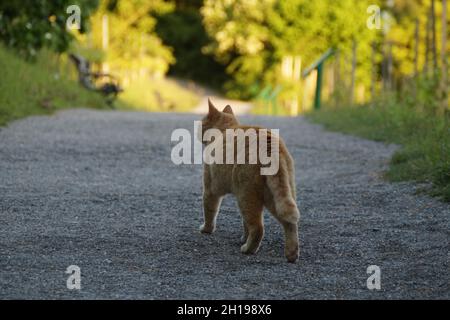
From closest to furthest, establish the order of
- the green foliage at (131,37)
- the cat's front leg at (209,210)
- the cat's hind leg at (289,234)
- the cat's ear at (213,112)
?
the cat's hind leg at (289,234) → the cat's front leg at (209,210) → the cat's ear at (213,112) → the green foliage at (131,37)

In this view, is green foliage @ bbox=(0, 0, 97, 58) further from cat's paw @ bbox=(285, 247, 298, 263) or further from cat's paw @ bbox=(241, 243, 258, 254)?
cat's paw @ bbox=(285, 247, 298, 263)

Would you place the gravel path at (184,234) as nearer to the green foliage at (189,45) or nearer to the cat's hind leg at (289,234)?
the cat's hind leg at (289,234)

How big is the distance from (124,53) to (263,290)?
93.2ft

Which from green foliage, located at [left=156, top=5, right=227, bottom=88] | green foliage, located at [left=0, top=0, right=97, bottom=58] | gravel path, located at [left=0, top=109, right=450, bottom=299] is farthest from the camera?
Result: green foliage, located at [left=156, top=5, right=227, bottom=88]

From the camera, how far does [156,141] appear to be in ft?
40.6

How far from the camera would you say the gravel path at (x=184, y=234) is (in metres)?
5.07

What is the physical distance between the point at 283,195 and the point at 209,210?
1060 mm

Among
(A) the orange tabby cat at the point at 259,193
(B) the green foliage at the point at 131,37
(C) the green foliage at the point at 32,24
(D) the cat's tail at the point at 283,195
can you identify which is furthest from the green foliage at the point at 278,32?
(D) the cat's tail at the point at 283,195

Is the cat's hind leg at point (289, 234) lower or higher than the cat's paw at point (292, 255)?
higher

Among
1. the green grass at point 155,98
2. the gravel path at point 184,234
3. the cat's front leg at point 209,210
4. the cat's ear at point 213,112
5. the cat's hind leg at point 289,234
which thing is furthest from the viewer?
the green grass at point 155,98

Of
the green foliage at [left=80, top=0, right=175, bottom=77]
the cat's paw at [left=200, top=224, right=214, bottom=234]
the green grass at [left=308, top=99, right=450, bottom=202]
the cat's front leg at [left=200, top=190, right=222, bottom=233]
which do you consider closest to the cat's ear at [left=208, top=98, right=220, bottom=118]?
the cat's front leg at [left=200, top=190, right=222, bottom=233]

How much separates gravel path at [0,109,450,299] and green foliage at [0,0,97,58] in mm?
7547

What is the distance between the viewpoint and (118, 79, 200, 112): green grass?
25.7 m

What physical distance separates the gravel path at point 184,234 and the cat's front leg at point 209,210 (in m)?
0.11
